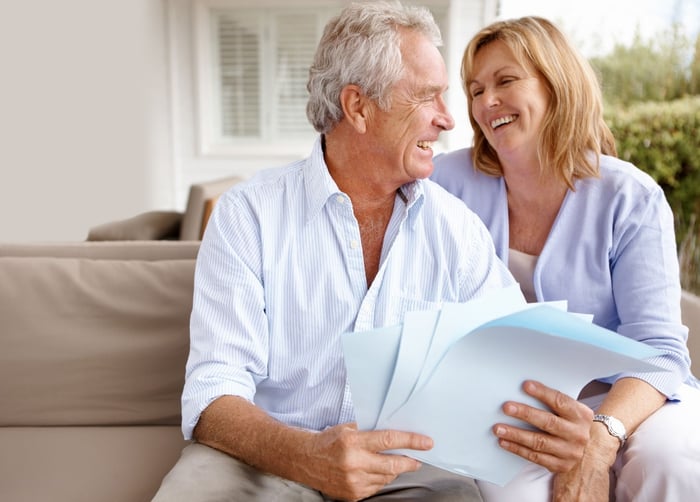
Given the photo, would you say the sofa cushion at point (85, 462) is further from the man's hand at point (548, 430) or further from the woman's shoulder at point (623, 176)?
the woman's shoulder at point (623, 176)

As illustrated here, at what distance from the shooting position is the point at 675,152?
491cm

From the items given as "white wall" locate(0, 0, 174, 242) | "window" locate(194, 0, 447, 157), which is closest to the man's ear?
"white wall" locate(0, 0, 174, 242)

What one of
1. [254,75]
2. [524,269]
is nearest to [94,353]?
[524,269]

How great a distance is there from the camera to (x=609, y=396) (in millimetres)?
1451

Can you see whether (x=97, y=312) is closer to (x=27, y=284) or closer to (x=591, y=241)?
(x=27, y=284)

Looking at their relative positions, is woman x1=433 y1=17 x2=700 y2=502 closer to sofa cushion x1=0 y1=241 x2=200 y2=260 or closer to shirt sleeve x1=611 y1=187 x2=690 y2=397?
shirt sleeve x1=611 y1=187 x2=690 y2=397

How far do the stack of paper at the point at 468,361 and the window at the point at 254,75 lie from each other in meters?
5.87

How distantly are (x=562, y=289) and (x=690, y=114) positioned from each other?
3872 millimetres

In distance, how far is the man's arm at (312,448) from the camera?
1090mm

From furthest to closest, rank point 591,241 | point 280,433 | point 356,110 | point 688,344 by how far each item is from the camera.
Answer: point 688,344, point 591,241, point 356,110, point 280,433

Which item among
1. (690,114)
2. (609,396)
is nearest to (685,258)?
(690,114)

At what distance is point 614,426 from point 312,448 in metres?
0.62

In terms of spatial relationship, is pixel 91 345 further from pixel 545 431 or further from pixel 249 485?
pixel 545 431

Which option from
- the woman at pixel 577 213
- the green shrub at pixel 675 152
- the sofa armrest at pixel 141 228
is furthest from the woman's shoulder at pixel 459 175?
the green shrub at pixel 675 152
